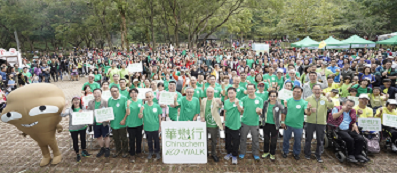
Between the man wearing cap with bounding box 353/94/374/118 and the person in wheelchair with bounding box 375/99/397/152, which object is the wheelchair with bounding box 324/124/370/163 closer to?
the man wearing cap with bounding box 353/94/374/118

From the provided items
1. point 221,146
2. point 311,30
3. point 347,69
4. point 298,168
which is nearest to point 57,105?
point 221,146

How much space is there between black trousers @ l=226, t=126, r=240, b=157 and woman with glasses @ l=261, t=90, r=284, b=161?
0.75 m

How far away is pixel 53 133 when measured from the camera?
5590mm

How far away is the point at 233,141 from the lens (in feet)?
18.3

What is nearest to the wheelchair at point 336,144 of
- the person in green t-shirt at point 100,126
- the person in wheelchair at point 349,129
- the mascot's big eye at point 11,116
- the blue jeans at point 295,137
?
the person in wheelchair at point 349,129

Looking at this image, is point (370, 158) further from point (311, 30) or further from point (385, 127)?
point (311, 30)

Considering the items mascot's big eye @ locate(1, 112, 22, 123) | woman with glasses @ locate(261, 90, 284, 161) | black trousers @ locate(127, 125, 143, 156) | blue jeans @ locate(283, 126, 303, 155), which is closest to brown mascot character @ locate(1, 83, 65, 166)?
mascot's big eye @ locate(1, 112, 22, 123)

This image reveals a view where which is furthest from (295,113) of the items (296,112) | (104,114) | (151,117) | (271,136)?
(104,114)

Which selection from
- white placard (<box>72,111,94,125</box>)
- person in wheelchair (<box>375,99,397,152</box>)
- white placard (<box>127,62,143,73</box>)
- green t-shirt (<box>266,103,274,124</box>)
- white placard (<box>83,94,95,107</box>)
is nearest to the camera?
white placard (<box>72,111,94,125</box>)

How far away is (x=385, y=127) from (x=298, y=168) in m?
3.04

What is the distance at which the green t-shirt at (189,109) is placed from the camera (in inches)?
223

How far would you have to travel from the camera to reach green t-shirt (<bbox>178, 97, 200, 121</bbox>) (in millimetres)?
5672

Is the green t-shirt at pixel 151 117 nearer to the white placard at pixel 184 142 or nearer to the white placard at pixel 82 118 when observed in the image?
the white placard at pixel 184 142

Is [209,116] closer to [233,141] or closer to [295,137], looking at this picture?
[233,141]
